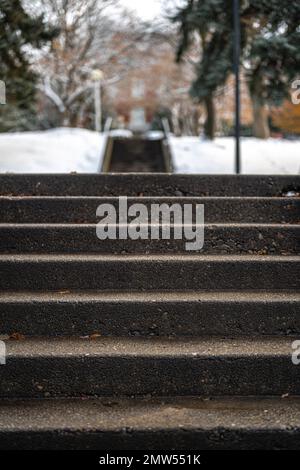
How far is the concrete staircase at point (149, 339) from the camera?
88.9 inches

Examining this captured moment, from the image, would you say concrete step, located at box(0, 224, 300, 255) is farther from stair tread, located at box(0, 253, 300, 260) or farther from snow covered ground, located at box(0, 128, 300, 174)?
snow covered ground, located at box(0, 128, 300, 174)

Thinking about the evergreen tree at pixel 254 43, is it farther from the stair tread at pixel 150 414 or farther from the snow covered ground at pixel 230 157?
the stair tread at pixel 150 414

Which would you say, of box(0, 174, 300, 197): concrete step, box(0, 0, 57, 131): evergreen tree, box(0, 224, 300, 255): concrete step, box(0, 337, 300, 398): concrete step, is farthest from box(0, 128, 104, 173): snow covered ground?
box(0, 337, 300, 398): concrete step

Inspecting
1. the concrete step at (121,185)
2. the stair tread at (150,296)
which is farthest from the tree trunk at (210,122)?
the stair tread at (150,296)

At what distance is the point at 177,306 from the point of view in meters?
2.83

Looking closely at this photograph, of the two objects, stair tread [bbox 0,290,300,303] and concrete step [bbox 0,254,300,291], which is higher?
concrete step [bbox 0,254,300,291]

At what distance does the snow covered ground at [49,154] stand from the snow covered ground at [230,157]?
2116mm

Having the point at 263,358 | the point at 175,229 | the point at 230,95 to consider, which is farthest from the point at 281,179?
the point at 230,95

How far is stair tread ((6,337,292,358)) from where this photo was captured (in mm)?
2561

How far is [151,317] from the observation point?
284 cm

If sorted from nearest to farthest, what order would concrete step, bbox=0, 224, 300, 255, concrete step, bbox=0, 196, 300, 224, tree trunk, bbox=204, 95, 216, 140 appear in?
concrete step, bbox=0, 224, 300, 255
concrete step, bbox=0, 196, 300, 224
tree trunk, bbox=204, 95, 216, 140

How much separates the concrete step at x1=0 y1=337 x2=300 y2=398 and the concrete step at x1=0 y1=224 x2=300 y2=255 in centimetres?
94

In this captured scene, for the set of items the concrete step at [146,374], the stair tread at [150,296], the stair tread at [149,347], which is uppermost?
the stair tread at [150,296]

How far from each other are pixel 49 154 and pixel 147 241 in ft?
26.8
